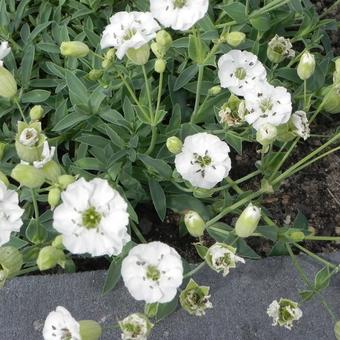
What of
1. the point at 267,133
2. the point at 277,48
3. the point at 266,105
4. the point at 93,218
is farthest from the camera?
the point at 277,48

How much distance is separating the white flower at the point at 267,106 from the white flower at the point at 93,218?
0.34 meters

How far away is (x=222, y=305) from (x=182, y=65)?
22.2 inches

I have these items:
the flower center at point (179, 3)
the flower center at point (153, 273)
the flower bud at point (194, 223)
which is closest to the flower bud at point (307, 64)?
the flower center at point (179, 3)

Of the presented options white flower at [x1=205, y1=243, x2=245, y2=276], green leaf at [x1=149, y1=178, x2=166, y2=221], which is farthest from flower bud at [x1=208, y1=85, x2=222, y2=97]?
white flower at [x1=205, y1=243, x2=245, y2=276]

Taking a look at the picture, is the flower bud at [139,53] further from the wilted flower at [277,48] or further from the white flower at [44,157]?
the wilted flower at [277,48]

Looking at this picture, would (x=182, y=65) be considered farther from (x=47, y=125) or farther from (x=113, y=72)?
(x=47, y=125)

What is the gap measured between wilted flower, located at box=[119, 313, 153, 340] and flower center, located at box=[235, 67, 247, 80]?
0.56 meters

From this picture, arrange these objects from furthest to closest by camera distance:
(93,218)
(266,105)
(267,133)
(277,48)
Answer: (277,48) → (266,105) → (267,133) → (93,218)

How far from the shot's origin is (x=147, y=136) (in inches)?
57.6

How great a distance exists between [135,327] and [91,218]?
0.69ft

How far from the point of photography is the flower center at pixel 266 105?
1290mm

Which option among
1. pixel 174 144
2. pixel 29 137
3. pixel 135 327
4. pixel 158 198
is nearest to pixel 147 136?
pixel 158 198

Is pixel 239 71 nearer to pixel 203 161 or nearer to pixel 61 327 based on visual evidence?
pixel 203 161

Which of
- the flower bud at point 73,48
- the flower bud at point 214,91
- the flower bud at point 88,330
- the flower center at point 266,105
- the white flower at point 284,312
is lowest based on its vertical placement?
the white flower at point 284,312
